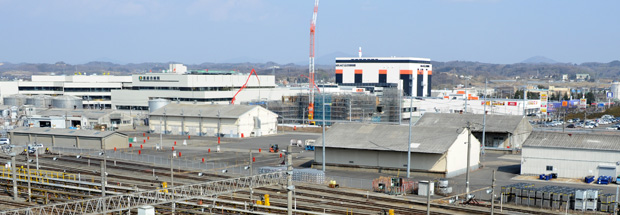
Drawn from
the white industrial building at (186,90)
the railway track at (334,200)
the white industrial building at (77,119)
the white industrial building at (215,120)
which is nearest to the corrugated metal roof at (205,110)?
the white industrial building at (215,120)

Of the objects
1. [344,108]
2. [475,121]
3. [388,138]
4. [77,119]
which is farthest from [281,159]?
[77,119]

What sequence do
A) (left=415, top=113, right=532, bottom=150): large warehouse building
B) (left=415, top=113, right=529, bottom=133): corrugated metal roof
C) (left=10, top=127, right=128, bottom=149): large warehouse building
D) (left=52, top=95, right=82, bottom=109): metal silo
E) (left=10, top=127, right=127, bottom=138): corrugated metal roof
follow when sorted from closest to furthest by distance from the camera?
1. (left=415, top=113, right=532, bottom=150): large warehouse building
2. (left=415, top=113, right=529, bottom=133): corrugated metal roof
3. (left=10, top=127, right=128, bottom=149): large warehouse building
4. (left=10, top=127, right=127, bottom=138): corrugated metal roof
5. (left=52, top=95, right=82, bottom=109): metal silo

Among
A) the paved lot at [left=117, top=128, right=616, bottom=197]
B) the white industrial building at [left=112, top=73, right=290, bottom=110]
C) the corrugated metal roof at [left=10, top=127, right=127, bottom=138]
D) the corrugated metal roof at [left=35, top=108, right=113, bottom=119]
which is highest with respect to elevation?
the white industrial building at [left=112, top=73, right=290, bottom=110]

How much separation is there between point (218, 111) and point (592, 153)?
169ft

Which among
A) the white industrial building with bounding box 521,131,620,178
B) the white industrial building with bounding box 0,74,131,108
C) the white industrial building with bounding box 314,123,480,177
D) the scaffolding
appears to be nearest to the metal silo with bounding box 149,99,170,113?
the scaffolding

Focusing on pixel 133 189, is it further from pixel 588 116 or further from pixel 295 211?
pixel 588 116

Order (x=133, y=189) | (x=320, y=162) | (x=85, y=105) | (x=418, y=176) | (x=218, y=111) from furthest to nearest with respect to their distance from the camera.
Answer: (x=85, y=105)
(x=218, y=111)
(x=320, y=162)
(x=418, y=176)
(x=133, y=189)

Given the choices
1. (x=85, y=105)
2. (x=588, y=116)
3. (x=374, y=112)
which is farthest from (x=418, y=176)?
(x=85, y=105)

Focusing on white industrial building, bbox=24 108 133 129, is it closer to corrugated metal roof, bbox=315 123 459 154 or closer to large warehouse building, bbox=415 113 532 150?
corrugated metal roof, bbox=315 123 459 154

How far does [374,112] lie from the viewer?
109375 mm

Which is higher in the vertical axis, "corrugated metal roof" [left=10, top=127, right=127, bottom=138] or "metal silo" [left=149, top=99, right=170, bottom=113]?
"metal silo" [left=149, top=99, right=170, bottom=113]

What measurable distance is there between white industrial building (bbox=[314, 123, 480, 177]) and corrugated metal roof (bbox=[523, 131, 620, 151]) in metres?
5.69

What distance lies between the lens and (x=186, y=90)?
114062 millimetres

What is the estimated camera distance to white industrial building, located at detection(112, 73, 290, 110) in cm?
11350
